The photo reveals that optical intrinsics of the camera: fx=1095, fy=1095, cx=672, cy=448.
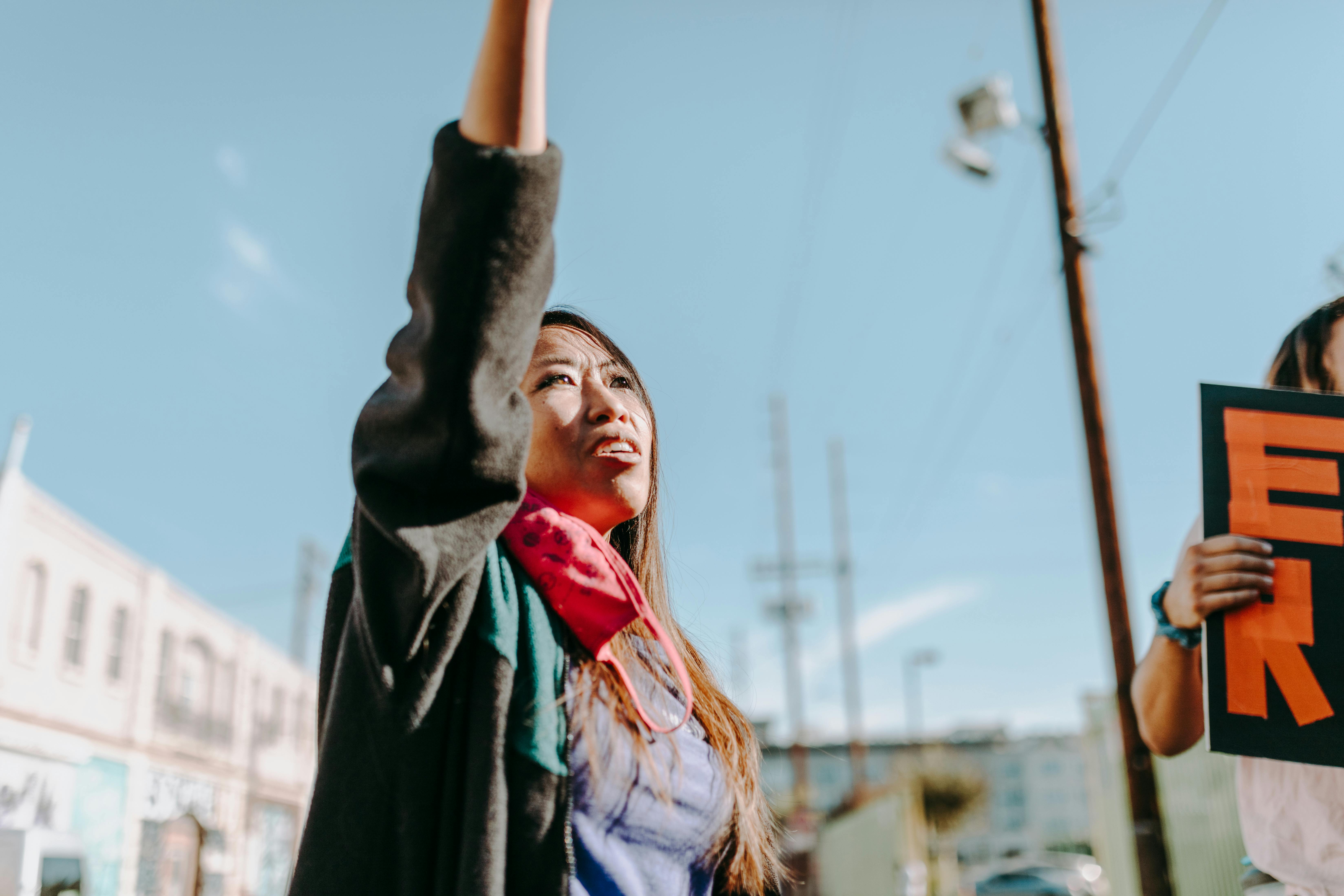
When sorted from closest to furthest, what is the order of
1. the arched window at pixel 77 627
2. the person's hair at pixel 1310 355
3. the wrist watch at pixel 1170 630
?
1. the wrist watch at pixel 1170 630
2. the person's hair at pixel 1310 355
3. the arched window at pixel 77 627

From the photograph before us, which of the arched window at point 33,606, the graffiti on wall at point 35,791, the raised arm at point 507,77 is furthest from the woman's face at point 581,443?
the arched window at point 33,606

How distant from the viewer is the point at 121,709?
75.8 feet

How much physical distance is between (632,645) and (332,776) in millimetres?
469

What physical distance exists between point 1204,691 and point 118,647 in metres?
25.1

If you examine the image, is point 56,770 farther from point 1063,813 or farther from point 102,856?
point 1063,813

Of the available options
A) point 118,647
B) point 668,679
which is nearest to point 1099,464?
Result: point 668,679

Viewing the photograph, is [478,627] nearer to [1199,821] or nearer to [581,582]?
[581,582]

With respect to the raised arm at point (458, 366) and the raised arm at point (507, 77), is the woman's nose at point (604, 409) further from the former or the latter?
the raised arm at point (507, 77)

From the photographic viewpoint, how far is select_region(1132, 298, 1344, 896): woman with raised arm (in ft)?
5.97

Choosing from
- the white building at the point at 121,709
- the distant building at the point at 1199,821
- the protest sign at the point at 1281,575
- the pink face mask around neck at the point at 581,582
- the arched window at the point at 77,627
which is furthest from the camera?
the arched window at the point at 77,627

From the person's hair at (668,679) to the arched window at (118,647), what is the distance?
2415 centimetres

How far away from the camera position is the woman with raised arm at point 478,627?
3.52ft

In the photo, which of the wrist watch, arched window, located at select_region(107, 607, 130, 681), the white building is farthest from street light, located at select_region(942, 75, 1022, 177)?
arched window, located at select_region(107, 607, 130, 681)

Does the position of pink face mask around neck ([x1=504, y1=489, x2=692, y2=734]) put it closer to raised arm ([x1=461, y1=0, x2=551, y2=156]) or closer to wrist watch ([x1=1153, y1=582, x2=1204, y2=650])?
raised arm ([x1=461, y1=0, x2=551, y2=156])
